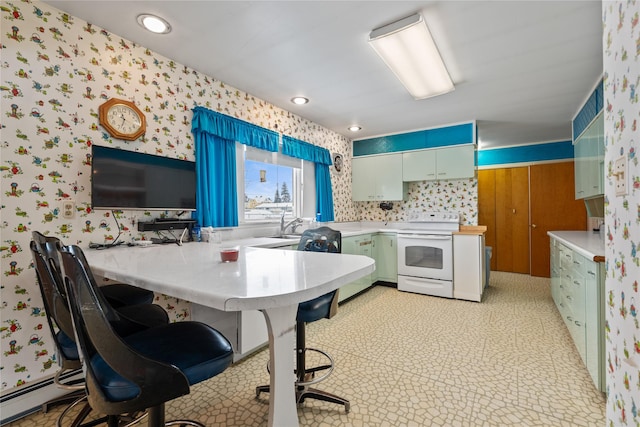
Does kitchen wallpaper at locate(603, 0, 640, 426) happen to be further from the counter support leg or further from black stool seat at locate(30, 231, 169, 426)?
black stool seat at locate(30, 231, 169, 426)

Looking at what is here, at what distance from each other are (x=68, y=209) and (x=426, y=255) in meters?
3.76

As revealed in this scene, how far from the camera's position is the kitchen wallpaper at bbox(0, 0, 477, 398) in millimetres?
1648

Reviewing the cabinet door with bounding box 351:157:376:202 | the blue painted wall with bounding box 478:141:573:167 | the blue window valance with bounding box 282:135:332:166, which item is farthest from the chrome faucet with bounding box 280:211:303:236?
the blue painted wall with bounding box 478:141:573:167

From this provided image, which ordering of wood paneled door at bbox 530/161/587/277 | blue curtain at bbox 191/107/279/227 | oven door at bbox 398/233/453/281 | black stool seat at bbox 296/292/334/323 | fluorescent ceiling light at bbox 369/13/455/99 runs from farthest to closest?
wood paneled door at bbox 530/161/587/277 → oven door at bbox 398/233/453/281 → blue curtain at bbox 191/107/279/227 → fluorescent ceiling light at bbox 369/13/455/99 → black stool seat at bbox 296/292/334/323

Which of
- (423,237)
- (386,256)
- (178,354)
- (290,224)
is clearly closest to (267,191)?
(290,224)

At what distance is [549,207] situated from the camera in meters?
4.96

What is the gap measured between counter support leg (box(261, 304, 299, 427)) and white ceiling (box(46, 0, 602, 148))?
188 cm

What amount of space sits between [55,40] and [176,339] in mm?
2082

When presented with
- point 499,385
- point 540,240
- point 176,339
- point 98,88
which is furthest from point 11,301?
point 540,240

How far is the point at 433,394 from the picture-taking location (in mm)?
1781

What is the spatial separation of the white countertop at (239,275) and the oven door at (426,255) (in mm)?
2716

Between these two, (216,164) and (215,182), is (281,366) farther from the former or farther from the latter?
(216,164)

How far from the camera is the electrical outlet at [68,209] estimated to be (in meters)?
1.85

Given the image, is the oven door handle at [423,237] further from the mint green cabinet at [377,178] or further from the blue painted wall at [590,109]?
the blue painted wall at [590,109]
